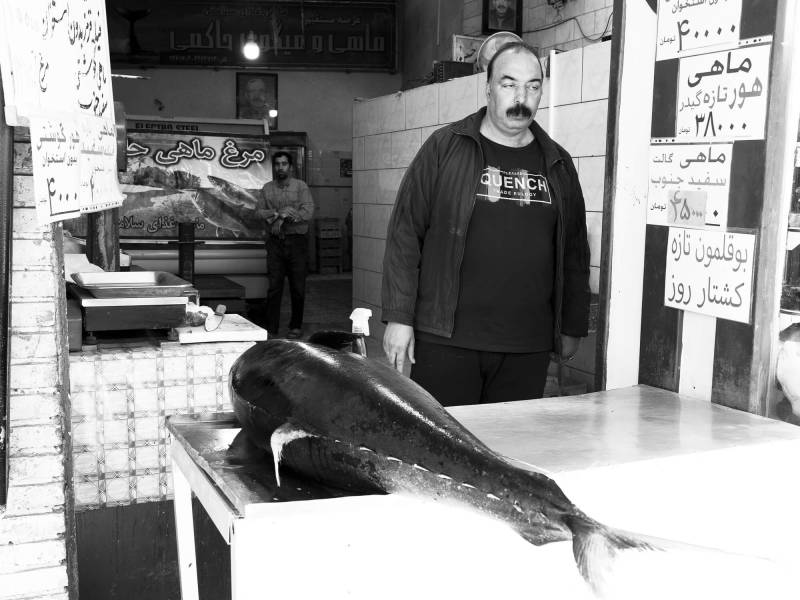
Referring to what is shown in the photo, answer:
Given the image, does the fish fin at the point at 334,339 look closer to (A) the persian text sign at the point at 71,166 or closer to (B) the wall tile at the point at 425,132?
(A) the persian text sign at the point at 71,166

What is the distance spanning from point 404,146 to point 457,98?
1.08 meters

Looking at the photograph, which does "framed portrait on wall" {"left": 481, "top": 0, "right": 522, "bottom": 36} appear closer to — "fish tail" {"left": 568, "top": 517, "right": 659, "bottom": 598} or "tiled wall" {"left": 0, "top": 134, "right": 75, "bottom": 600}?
"tiled wall" {"left": 0, "top": 134, "right": 75, "bottom": 600}

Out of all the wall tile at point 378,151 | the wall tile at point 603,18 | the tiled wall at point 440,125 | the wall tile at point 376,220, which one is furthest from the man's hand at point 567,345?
the wall tile at point 603,18

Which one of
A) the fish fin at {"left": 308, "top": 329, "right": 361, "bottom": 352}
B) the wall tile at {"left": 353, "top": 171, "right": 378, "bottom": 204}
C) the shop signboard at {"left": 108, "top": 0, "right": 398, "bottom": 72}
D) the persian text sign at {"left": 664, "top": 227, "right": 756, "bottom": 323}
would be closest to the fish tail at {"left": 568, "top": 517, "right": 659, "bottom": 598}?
the fish fin at {"left": 308, "top": 329, "right": 361, "bottom": 352}

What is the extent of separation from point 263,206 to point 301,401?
8411 millimetres

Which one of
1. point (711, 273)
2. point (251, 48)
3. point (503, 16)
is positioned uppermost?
point (251, 48)

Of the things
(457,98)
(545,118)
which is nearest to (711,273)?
(545,118)

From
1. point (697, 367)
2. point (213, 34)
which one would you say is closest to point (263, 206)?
point (213, 34)

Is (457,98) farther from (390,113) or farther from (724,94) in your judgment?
(724,94)

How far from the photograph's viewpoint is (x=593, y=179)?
5215mm

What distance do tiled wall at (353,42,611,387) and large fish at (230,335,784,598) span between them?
3.21 metres

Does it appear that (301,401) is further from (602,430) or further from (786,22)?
(786,22)

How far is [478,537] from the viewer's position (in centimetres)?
140

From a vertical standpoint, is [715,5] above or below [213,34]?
below
